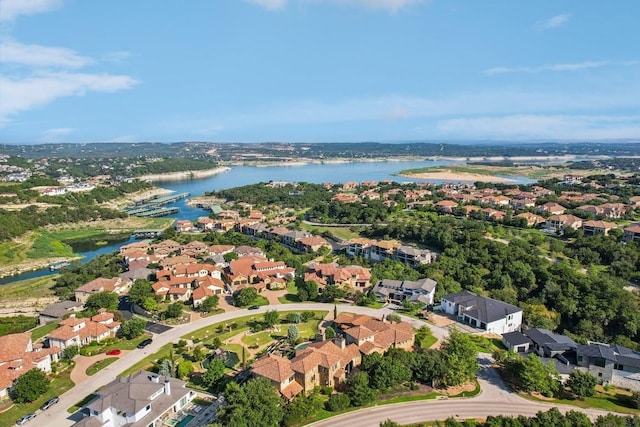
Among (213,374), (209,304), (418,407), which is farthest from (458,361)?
(209,304)

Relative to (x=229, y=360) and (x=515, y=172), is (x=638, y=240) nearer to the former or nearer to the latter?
(x=229, y=360)

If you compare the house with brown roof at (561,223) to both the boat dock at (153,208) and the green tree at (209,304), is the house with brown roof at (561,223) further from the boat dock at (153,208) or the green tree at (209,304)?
the boat dock at (153,208)

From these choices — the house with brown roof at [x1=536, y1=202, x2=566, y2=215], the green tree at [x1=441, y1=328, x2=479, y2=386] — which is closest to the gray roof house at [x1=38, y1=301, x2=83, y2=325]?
the green tree at [x1=441, y1=328, x2=479, y2=386]

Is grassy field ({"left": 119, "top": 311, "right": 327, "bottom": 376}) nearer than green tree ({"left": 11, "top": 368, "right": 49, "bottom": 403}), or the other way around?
green tree ({"left": 11, "top": 368, "right": 49, "bottom": 403})

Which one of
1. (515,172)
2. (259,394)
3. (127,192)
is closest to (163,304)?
(259,394)

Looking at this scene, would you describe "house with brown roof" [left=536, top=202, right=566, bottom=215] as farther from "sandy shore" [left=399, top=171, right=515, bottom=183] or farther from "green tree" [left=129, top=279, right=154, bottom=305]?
"sandy shore" [left=399, top=171, right=515, bottom=183]

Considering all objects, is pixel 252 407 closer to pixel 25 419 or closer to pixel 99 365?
pixel 25 419
